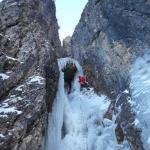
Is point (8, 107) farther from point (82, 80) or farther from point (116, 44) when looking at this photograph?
point (82, 80)

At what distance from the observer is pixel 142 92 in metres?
11.7

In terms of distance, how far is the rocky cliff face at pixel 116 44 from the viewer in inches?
504

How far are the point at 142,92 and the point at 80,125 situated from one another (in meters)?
3.34

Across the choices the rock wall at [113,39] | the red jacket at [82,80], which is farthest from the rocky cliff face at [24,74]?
the red jacket at [82,80]

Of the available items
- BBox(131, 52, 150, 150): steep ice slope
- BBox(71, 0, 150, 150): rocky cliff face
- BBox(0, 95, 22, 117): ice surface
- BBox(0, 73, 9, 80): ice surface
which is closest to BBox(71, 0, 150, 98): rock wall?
BBox(71, 0, 150, 150): rocky cliff face

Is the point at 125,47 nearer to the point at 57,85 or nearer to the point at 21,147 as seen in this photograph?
the point at 57,85

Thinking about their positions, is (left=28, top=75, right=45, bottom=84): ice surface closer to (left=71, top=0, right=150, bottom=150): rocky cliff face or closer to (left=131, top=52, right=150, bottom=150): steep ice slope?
(left=71, top=0, right=150, bottom=150): rocky cliff face

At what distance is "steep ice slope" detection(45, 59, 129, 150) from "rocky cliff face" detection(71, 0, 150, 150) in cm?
69

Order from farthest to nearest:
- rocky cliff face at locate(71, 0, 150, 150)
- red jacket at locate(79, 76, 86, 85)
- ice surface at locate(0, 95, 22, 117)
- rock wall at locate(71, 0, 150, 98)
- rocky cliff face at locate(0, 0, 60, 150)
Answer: red jacket at locate(79, 76, 86, 85), rock wall at locate(71, 0, 150, 98), rocky cliff face at locate(71, 0, 150, 150), ice surface at locate(0, 95, 22, 117), rocky cliff face at locate(0, 0, 60, 150)

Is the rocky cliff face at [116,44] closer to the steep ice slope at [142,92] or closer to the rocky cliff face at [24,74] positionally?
the steep ice slope at [142,92]

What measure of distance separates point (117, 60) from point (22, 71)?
402cm

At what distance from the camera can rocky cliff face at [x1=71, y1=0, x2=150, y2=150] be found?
12797 millimetres

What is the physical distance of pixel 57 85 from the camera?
15.0m

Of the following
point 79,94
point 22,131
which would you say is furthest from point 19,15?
point 22,131
